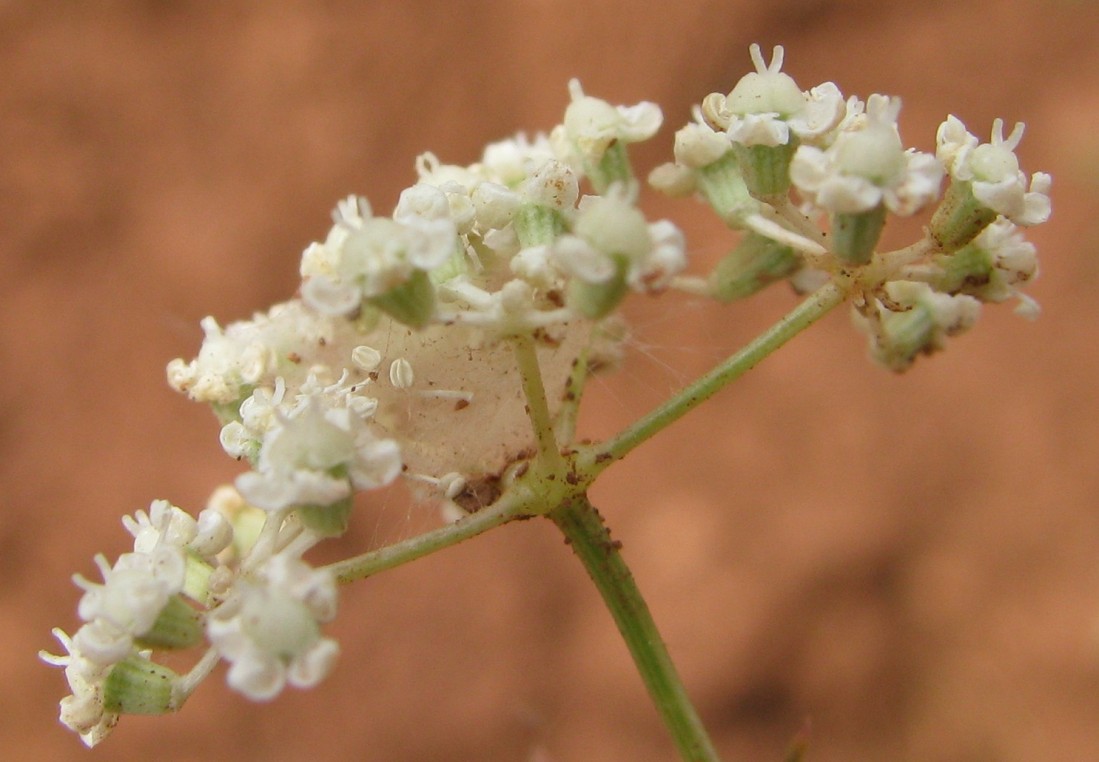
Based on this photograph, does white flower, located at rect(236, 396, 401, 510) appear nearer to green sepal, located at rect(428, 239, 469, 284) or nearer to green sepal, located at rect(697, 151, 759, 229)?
green sepal, located at rect(428, 239, 469, 284)

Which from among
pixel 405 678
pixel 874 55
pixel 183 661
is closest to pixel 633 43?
pixel 874 55

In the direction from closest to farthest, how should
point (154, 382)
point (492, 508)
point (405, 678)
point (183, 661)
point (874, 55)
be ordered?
point (492, 508) → point (183, 661) → point (405, 678) → point (154, 382) → point (874, 55)

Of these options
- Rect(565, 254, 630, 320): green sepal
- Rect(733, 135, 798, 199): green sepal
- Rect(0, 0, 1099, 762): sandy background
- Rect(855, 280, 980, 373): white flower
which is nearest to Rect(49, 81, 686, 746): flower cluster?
Rect(565, 254, 630, 320): green sepal

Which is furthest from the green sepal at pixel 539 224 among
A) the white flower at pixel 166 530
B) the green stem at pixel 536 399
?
the white flower at pixel 166 530

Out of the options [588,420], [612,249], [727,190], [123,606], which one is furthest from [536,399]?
[588,420]

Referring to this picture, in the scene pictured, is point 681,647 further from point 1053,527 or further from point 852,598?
point 1053,527

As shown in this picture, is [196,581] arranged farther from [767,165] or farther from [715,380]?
[767,165]

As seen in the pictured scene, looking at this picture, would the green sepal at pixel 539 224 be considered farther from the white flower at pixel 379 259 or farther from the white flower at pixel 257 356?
the white flower at pixel 257 356
